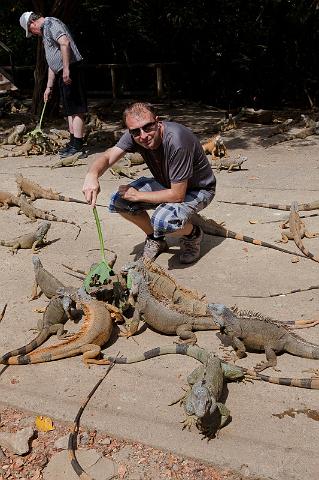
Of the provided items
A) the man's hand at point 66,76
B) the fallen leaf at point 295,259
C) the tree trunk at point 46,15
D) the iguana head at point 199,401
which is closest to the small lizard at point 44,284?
the iguana head at point 199,401

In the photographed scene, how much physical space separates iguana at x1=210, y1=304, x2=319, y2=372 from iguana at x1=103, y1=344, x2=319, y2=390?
0.49 ft

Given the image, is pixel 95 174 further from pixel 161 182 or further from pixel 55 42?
pixel 55 42

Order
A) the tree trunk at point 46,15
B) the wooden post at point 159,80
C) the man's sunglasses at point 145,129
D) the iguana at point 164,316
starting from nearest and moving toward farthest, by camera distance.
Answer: the iguana at point 164,316
the man's sunglasses at point 145,129
the tree trunk at point 46,15
the wooden post at point 159,80

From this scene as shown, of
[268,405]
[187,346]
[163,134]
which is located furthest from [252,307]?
[163,134]

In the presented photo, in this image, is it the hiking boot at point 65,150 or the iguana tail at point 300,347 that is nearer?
the iguana tail at point 300,347

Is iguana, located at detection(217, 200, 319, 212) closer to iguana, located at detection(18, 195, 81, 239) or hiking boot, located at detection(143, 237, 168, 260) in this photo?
hiking boot, located at detection(143, 237, 168, 260)

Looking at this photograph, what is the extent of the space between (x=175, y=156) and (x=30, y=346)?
1.87 m

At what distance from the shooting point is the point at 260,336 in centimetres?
366

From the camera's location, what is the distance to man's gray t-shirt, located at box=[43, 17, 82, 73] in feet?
27.3

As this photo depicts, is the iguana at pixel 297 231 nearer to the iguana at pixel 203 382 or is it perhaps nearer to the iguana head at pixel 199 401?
the iguana at pixel 203 382

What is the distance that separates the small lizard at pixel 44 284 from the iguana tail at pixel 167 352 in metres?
1.05

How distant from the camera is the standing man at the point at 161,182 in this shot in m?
4.34

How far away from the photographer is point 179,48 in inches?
634

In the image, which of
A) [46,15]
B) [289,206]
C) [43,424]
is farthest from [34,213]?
[46,15]
